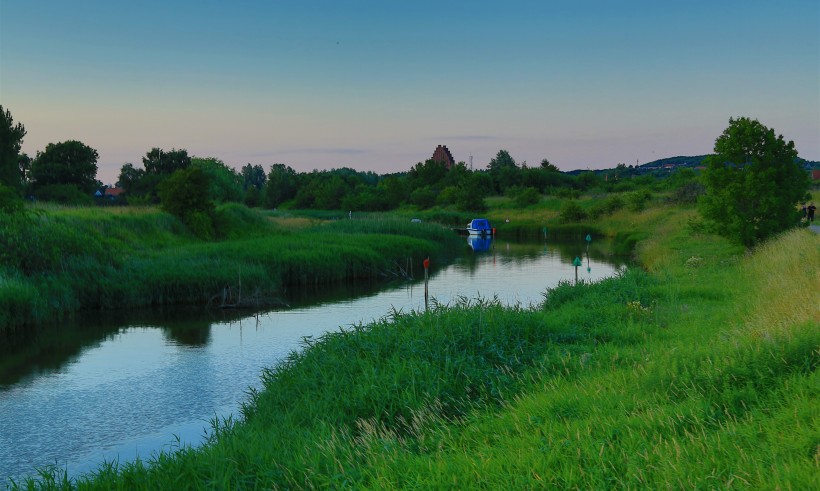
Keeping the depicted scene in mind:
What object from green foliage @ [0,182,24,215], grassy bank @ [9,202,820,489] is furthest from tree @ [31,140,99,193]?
grassy bank @ [9,202,820,489]

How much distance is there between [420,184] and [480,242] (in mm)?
65664

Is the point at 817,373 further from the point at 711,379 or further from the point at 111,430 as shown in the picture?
the point at 111,430

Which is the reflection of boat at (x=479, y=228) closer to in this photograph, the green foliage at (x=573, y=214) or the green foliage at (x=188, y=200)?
the green foliage at (x=573, y=214)

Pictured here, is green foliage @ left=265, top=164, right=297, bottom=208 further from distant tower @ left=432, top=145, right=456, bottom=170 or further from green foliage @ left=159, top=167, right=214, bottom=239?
green foliage @ left=159, top=167, right=214, bottom=239

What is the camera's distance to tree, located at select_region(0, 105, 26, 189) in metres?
54.4

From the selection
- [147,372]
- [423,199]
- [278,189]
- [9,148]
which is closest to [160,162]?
[9,148]

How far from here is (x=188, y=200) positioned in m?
42.9

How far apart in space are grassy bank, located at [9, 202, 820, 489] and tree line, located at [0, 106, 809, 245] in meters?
14.5

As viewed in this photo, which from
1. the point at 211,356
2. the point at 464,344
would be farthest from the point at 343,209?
the point at 464,344

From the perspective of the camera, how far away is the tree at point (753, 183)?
28.0 metres

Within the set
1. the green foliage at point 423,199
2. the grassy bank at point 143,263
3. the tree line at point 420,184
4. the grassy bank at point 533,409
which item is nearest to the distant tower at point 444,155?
the tree line at point 420,184

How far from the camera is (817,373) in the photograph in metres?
7.41

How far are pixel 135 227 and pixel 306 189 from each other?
8209 cm

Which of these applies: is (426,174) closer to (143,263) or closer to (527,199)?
(527,199)
